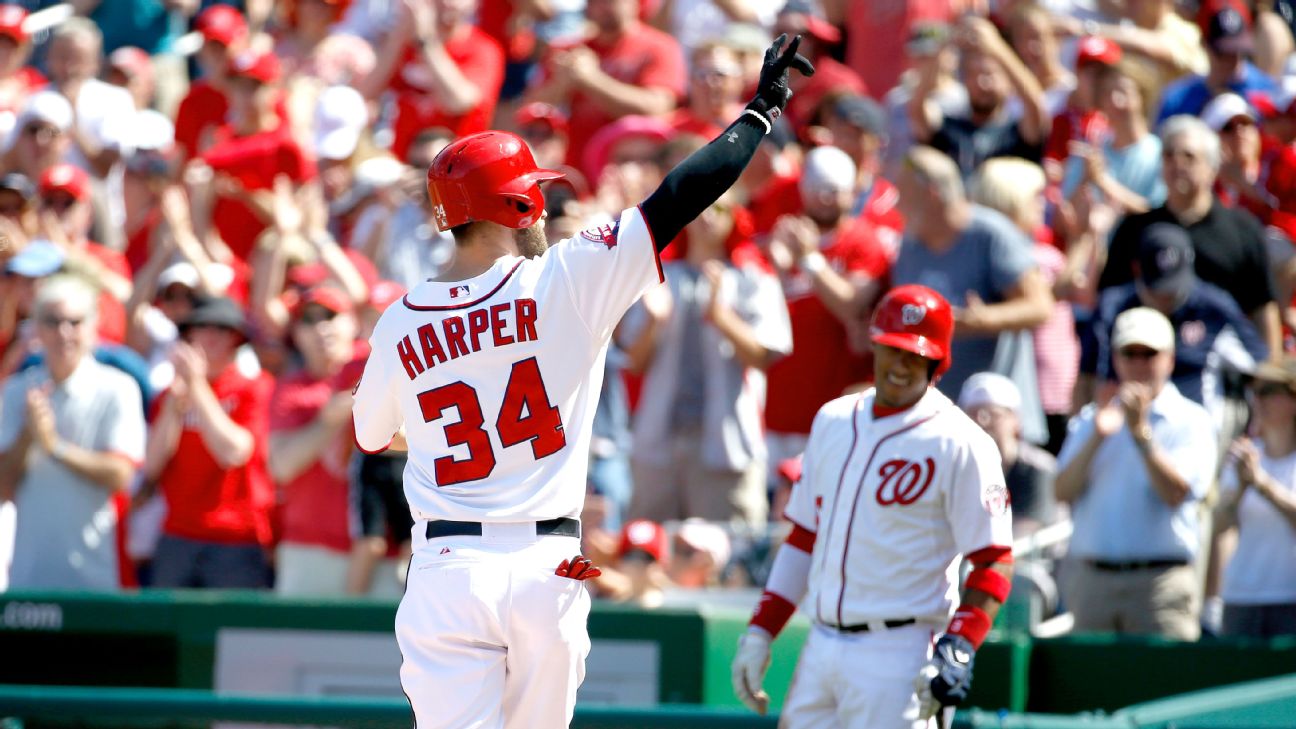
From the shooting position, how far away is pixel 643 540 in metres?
8.26

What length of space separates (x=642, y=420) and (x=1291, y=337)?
308 cm

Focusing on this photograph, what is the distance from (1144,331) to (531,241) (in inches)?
150

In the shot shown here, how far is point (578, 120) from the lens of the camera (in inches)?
441

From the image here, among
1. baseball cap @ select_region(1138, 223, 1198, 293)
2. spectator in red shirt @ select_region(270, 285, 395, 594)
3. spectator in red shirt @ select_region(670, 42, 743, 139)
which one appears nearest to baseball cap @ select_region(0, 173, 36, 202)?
spectator in red shirt @ select_region(270, 285, 395, 594)

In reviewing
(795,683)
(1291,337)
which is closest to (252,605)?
(795,683)

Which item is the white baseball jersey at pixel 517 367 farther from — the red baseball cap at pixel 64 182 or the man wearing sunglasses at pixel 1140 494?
the red baseball cap at pixel 64 182

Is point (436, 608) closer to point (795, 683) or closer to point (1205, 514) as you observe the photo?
point (795, 683)

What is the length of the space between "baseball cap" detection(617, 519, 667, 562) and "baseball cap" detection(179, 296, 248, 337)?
7.19 feet

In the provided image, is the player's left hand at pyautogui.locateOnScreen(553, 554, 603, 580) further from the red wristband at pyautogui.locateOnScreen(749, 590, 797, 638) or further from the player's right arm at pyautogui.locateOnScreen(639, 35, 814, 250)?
the red wristband at pyautogui.locateOnScreen(749, 590, 797, 638)

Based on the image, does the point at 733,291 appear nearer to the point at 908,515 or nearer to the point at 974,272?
the point at 974,272

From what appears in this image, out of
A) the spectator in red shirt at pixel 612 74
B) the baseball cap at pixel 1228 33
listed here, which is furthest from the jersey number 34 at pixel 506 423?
the baseball cap at pixel 1228 33

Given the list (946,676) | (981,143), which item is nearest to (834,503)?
(946,676)

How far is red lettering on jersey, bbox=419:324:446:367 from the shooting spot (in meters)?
4.74

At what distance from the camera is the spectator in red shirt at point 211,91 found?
39.4 ft
